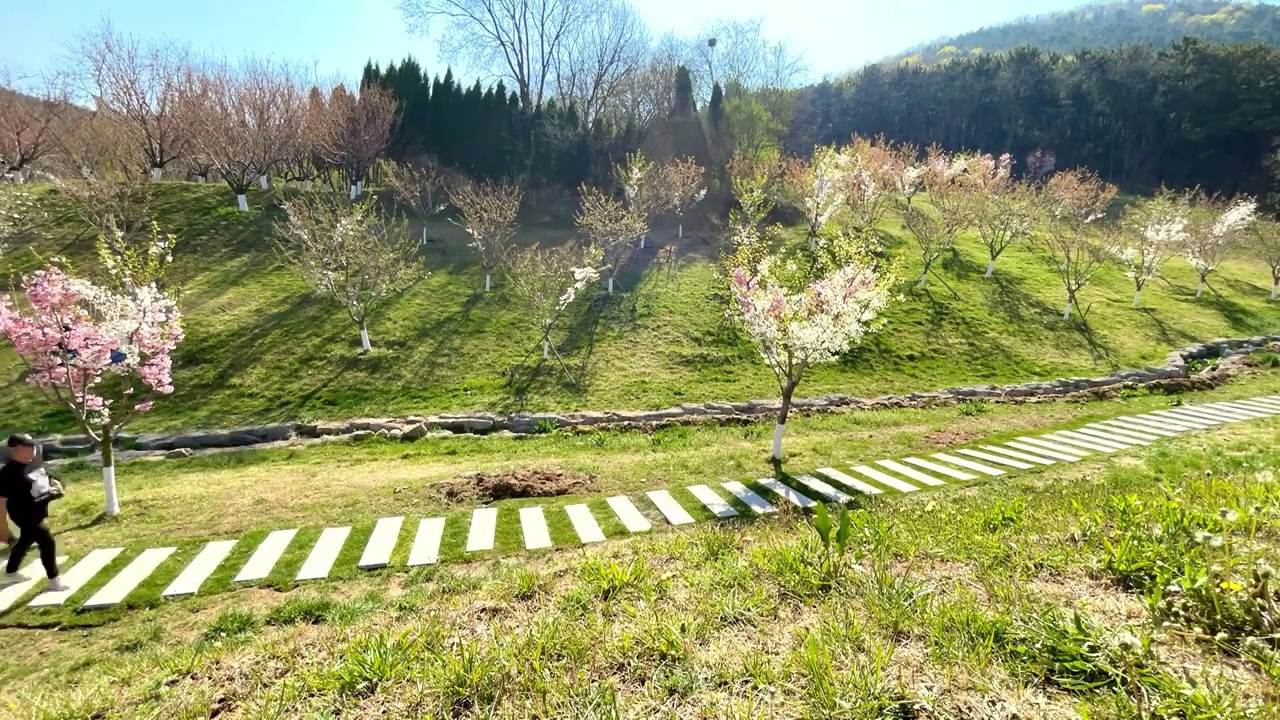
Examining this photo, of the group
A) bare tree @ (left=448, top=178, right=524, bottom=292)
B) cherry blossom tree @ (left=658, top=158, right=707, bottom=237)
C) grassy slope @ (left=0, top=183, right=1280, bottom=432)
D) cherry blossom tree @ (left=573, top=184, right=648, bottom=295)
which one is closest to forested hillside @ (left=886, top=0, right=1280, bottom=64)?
cherry blossom tree @ (left=658, top=158, right=707, bottom=237)

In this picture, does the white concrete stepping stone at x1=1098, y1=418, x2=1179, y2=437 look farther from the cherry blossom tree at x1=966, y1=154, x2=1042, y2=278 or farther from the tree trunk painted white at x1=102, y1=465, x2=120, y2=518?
the tree trunk painted white at x1=102, y1=465, x2=120, y2=518

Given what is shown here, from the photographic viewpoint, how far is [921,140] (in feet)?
239

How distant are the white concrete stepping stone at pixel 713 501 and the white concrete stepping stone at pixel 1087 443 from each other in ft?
31.8

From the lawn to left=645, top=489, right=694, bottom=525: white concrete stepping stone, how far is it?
2.36 metres

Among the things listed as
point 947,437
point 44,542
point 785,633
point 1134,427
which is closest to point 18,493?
point 44,542

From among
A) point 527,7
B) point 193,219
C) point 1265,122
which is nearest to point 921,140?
point 1265,122


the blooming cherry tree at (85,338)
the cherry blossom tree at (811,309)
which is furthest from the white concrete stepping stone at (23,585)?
the cherry blossom tree at (811,309)

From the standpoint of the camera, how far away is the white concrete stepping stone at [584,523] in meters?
9.28

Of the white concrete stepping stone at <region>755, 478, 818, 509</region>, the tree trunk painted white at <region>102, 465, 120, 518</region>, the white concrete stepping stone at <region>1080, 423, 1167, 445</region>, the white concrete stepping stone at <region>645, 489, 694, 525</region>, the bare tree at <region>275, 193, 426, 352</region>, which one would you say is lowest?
the white concrete stepping stone at <region>1080, 423, 1167, 445</region>

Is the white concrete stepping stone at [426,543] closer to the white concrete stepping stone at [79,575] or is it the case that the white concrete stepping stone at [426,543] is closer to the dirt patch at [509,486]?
the dirt patch at [509,486]

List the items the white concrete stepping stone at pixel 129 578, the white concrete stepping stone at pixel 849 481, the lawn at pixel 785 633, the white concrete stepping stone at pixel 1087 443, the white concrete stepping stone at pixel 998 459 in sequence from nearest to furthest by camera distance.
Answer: the lawn at pixel 785 633, the white concrete stepping stone at pixel 129 578, the white concrete stepping stone at pixel 849 481, the white concrete stepping stone at pixel 998 459, the white concrete stepping stone at pixel 1087 443

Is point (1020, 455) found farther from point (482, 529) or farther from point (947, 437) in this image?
point (482, 529)

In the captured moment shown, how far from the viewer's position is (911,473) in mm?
12172

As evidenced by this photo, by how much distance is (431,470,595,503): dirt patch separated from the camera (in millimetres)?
11227
